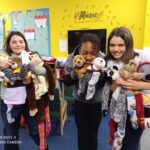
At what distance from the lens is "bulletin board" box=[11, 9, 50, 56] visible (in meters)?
3.54

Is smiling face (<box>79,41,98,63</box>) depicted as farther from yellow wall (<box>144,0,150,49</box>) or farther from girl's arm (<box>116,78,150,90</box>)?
yellow wall (<box>144,0,150,49</box>)

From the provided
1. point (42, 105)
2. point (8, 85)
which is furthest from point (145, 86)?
point (8, 85)

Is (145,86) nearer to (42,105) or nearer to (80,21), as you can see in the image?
(42,105)

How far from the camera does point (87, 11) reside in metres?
3.30

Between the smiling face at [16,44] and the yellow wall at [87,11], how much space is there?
221 cm

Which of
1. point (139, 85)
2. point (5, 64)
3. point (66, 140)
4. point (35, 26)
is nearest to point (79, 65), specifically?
point (139, 85)

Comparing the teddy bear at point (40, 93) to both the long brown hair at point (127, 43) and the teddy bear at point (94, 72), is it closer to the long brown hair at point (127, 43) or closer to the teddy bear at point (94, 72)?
the teddy bear at point (94, 72)

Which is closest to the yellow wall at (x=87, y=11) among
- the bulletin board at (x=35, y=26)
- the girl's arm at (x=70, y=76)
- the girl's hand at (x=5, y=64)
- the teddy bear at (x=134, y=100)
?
the bulletin board at (x=35, y=26)

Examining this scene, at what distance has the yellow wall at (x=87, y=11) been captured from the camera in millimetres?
3119

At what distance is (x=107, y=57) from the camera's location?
1.23m

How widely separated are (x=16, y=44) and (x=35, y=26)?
7.86 ft

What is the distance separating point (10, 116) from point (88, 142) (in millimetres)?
644

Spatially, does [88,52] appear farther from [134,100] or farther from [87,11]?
[87,11]

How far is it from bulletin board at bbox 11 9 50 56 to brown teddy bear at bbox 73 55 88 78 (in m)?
2.48
